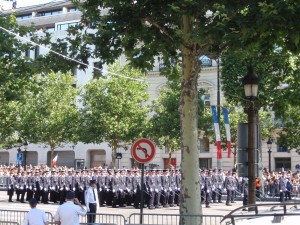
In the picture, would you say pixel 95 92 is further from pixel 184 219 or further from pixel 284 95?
pixel 184 219

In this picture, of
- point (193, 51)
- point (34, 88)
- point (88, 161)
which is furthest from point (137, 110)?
point (193, 51)

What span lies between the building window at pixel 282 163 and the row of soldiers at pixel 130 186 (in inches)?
914

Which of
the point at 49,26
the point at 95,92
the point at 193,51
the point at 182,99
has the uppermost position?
the point at 49,26

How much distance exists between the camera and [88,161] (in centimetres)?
5956

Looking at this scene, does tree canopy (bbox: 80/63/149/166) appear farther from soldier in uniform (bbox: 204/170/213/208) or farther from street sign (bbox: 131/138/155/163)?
street sign (bbox: 131/138/155/163)

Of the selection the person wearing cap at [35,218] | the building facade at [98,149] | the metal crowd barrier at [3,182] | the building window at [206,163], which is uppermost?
the building facade at [98,149]

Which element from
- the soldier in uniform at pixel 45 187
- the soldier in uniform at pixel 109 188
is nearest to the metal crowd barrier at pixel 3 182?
the soldier in uniform at pixel 45 187

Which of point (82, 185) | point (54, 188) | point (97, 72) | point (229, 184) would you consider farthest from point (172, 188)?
point (97, 72)

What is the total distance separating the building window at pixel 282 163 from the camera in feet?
167

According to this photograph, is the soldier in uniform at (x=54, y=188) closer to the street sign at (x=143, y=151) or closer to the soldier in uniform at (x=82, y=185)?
the soldier in uniform at (x=82, y=185)

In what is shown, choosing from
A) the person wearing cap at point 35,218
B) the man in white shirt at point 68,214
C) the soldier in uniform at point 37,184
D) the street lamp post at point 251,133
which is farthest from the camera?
the soldier in uniform at point 37,184

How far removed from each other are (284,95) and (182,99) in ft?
29.6

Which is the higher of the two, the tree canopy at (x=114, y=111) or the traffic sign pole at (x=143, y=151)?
the tree canopy at (x=114, y=111)

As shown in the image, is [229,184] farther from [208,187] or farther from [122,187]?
[122,187]
